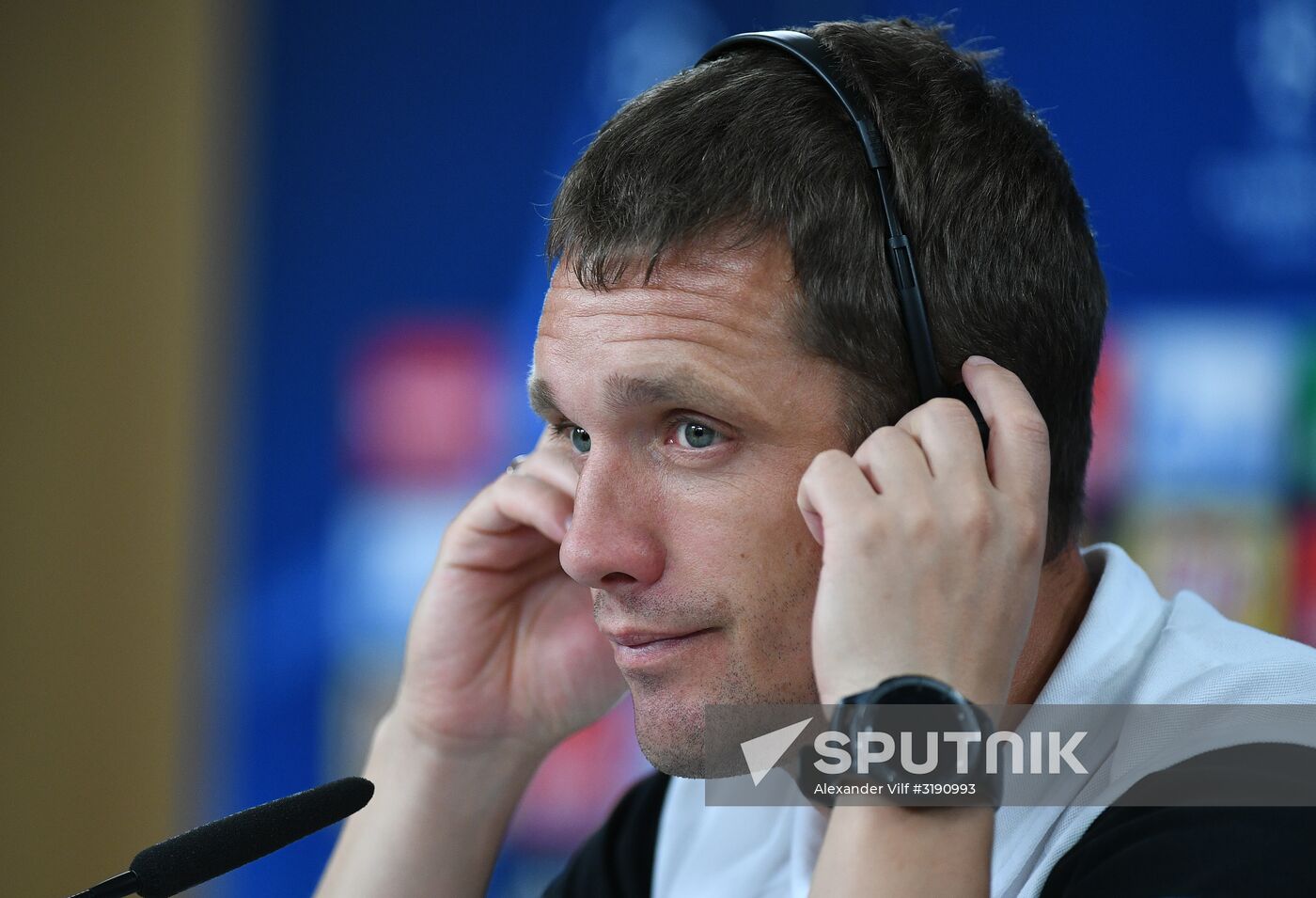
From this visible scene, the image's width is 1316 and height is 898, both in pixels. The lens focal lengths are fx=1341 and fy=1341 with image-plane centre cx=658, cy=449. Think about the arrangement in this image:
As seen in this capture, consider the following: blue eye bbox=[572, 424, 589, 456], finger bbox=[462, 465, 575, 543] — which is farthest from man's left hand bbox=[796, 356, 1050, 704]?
finger bbox=[462, 465, 575, 543]

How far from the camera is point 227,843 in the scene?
87 centimetres

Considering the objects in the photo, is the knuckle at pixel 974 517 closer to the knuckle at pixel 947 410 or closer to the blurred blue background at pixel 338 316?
the knuckle at pixel 947 410

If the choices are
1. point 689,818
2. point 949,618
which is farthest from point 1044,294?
point 689,818

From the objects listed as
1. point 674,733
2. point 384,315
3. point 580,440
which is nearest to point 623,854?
point 674,733

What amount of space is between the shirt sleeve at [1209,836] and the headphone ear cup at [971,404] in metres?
0.27

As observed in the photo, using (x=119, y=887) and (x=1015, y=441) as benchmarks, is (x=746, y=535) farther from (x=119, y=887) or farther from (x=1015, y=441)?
(x=119, y=887)

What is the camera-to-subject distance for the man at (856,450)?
2.85 feet

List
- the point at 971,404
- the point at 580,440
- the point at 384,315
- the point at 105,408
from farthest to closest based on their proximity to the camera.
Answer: the point at 105,408 → the point at 384,315 → the point at 580,440 → the point at 971,404

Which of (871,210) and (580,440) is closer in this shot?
(871,210)

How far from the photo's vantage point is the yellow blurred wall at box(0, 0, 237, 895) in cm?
279

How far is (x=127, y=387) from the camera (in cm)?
289

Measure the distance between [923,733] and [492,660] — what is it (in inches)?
25.9

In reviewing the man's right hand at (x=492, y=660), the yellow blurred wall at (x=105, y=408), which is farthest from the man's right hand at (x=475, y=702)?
the yellow blurred wall at (x=105, y=408)

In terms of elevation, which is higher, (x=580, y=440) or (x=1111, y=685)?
(x=580, y=440)
